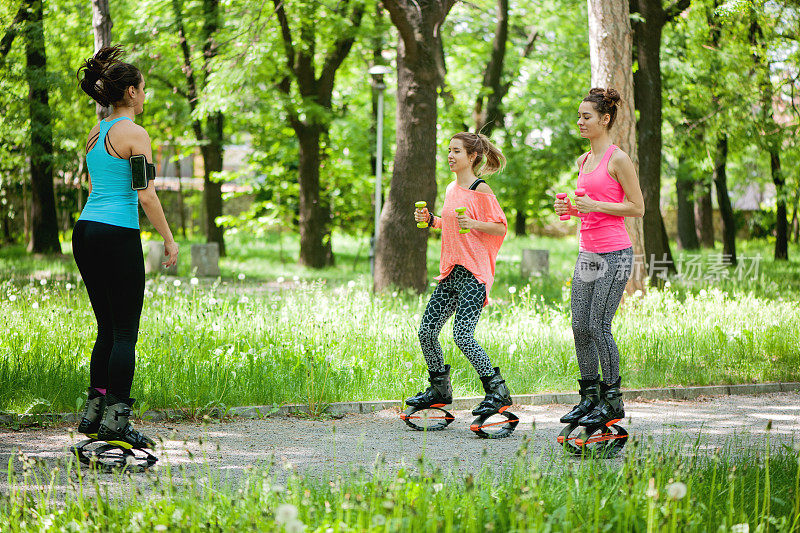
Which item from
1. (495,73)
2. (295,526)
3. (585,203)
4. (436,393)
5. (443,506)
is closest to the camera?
(295,526)

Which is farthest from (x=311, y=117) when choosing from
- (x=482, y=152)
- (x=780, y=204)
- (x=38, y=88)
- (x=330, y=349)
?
(x=780, y=204)

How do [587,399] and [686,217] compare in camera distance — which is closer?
[587,399]

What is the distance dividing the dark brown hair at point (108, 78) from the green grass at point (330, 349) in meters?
2.20

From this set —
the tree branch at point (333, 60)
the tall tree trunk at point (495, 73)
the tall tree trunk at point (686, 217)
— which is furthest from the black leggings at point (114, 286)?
the tall tree trunk at point (686, 217)

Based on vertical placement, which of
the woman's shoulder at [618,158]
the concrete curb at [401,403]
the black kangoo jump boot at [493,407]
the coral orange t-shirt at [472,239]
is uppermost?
the woman's shoulder at [618,158]

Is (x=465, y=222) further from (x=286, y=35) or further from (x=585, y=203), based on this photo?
(x=286, y=35)

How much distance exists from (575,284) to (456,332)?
87cm

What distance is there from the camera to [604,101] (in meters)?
4.81

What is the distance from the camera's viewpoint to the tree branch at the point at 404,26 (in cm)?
1082

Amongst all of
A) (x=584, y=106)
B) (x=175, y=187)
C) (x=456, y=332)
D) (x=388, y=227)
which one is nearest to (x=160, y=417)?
(x=456, y=332)

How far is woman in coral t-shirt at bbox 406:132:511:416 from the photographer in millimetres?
5266

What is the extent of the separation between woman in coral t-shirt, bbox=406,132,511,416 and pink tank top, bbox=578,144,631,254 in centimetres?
68

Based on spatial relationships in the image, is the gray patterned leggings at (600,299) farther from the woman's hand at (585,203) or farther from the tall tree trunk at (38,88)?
the tall tree trunk at (38,88)

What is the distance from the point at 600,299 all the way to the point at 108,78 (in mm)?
3051
